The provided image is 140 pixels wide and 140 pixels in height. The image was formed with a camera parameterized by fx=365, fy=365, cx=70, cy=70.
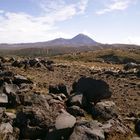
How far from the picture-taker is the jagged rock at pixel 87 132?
1880 cm

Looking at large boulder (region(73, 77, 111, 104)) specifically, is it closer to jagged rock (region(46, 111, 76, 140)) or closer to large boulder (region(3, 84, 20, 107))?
large boulder (region(3, 84, 20, 107))

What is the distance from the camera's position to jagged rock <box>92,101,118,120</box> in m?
24.7

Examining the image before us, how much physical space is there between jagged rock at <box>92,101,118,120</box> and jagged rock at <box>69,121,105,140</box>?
458cm

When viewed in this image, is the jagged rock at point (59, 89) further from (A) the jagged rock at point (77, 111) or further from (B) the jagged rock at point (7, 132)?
(B) the jagged rock at point (7, 132)

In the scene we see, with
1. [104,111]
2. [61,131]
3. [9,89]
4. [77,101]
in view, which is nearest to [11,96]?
[9,89]

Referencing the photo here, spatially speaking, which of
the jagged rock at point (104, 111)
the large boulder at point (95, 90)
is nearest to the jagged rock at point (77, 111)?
the jagged rock at point (104, 111)

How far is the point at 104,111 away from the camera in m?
25.1

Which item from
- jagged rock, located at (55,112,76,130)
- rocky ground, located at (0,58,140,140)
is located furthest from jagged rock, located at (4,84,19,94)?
jagged rock, located at (55,112,76,130)

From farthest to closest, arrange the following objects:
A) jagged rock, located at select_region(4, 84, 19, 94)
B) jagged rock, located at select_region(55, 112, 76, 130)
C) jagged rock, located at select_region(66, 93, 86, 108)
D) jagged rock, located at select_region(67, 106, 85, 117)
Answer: jagged rock, located at select_region(4, 84, 19, 94), jagged rock, located at select_region(66, 93, 86, 108), jagged rock, located at select_region(67, 106, 85, 117), jagged rock, located at select_region(55, 112, 76, 130)

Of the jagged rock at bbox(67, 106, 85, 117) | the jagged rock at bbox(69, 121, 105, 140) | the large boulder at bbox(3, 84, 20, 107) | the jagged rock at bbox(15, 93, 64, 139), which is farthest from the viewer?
the large boulder at bbox(3, 84, 20, 107)

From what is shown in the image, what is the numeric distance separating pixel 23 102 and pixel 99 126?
7906 mm

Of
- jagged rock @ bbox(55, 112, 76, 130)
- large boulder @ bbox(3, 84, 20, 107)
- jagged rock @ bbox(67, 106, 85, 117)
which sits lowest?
jagged rock @ bbox(67, 106, 85, 117)

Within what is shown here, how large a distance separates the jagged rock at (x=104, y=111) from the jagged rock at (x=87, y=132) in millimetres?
4585

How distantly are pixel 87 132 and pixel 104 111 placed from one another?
6249mm
